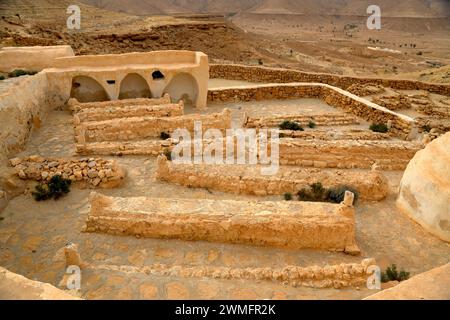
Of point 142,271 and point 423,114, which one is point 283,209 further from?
point 423,114

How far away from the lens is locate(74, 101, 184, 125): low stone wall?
1275 centimetres

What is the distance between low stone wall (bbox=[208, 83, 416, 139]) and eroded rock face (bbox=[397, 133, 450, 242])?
20.2ft

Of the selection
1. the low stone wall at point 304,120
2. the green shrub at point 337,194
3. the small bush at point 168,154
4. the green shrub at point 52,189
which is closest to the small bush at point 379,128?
the low stone wall at point 304,120

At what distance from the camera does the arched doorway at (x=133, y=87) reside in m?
15.7

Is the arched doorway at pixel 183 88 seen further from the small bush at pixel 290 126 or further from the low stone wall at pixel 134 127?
the small bush at pixel 290 126

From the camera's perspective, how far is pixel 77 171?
909 cm

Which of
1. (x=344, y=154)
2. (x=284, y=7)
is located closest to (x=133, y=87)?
(x=344, y=154)

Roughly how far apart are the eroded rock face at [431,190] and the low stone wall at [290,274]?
2.75 m

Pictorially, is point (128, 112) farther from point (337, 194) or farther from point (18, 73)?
point (337, 194)

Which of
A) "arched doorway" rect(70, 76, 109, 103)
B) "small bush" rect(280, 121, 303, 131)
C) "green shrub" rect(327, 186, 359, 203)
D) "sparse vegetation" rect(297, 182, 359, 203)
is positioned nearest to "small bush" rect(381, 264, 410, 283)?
"green shrub" rect(327, 186, 359, 203)

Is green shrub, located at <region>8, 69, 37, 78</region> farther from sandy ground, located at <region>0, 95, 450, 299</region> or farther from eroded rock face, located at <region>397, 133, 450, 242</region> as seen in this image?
eroded rock face, located at <region>397, 133, 450, 242</region>

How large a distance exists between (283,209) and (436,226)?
11.2 feet
